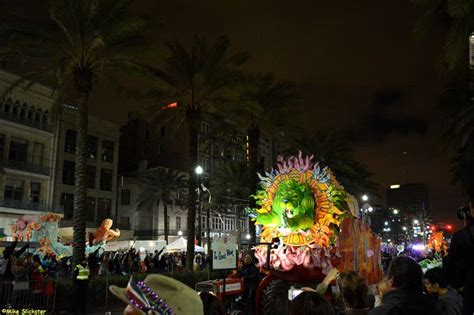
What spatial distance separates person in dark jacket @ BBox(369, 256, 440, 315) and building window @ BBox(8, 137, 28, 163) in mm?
42317

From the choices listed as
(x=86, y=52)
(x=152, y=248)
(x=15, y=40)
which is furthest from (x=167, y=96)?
(x=152, y=248)

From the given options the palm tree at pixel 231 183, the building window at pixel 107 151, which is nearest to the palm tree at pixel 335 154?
the palm tree at pixel 231 183

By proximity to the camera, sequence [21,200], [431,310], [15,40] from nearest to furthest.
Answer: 1. [431,310]
2. [15,40]
3. [21,200]

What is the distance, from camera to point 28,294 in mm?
13695

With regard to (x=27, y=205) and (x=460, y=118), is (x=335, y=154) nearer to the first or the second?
(x=460, y=118)

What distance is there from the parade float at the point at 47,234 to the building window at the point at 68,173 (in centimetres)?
1920

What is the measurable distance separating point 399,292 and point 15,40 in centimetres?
1913

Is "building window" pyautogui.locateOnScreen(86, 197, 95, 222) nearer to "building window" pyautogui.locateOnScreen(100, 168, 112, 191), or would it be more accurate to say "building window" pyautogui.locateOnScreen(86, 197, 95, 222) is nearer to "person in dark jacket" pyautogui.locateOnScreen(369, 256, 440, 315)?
"building window" pyautogui.locateOnScreen(100, 168, 112, 191)

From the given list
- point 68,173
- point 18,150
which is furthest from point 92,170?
point 18,150

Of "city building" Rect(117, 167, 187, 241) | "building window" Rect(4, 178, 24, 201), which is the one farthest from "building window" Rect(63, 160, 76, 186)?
"city building" Rect(117, 167, 187, 241)

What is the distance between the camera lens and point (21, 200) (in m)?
41.2

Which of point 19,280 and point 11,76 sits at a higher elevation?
point 11,76

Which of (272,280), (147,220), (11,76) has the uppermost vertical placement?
(11,76)

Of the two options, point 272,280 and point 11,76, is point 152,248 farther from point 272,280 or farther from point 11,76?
point 272,280
